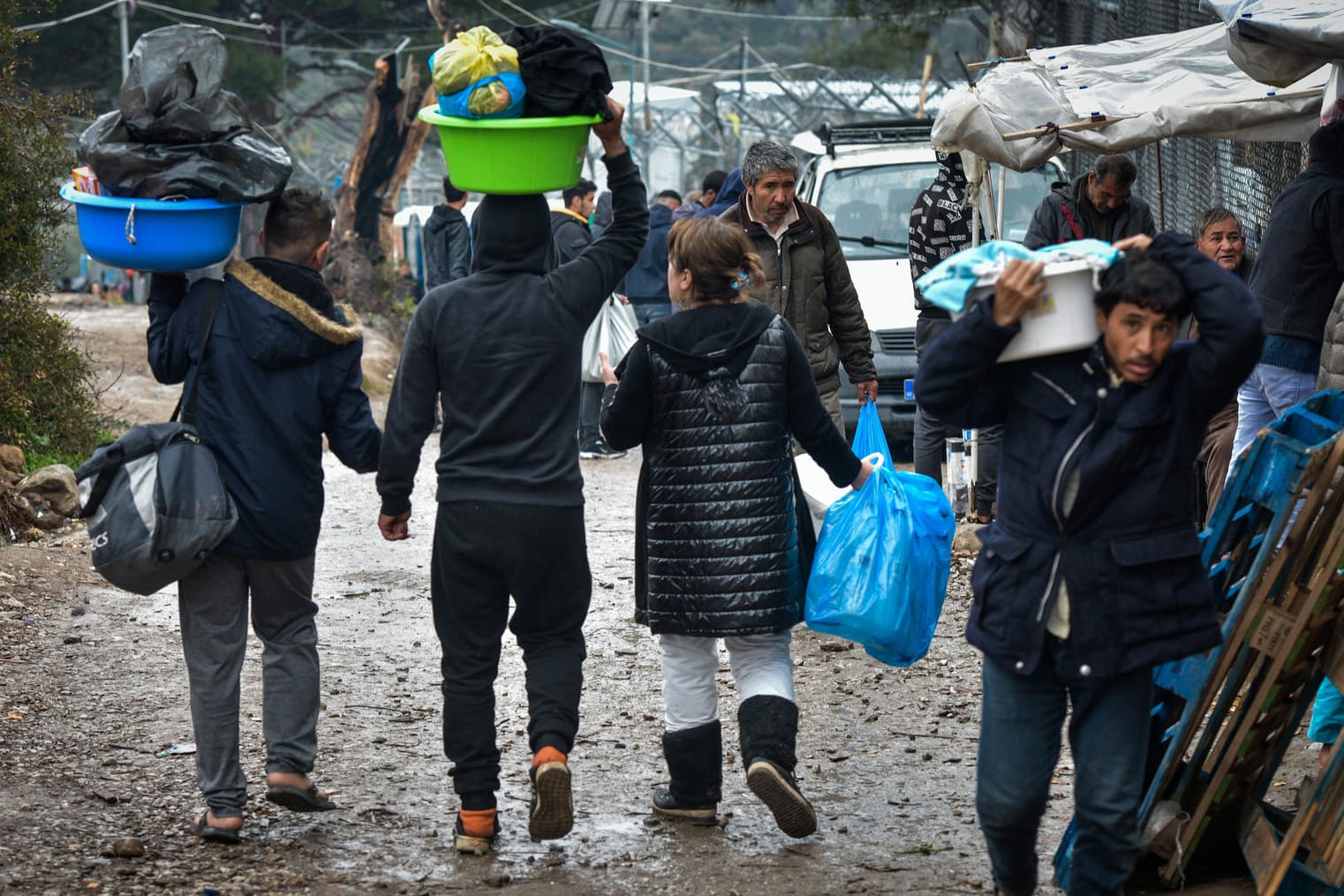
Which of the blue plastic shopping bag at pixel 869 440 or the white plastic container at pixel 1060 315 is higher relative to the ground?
the white plastic container at pixel 1060 315

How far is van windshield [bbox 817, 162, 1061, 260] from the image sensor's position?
1168cm

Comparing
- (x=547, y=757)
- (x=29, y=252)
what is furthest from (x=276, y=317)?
(x=29, y=252)

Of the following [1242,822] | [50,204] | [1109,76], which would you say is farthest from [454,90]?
[50,204]

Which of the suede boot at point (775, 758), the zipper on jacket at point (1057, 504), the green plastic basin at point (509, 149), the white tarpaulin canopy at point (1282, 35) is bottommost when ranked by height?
the suede boot at point (775, 758)

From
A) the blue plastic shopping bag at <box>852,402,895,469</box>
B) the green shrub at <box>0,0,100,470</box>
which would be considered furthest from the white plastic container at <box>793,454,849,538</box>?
the green shrub at <box>0,0,100,470</box>

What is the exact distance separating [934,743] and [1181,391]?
2.36 m

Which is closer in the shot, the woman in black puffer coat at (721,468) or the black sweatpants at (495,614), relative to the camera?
the black sweatpants at (495,614)

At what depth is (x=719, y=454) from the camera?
445 centimetres

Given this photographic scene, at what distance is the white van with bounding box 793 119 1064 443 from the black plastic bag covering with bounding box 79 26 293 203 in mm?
6664

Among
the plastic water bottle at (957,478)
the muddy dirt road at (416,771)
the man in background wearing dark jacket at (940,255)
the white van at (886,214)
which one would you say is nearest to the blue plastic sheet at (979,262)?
the muddy dirt road at (416,771)

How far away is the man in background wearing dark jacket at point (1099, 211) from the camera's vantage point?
23.9 ft

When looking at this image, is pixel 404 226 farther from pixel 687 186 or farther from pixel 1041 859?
pixel 1041 859

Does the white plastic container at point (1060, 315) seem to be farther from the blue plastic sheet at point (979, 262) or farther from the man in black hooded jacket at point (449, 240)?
the man in black hooded jacket at point (449, 240)

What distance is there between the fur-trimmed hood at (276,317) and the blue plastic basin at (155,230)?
113 mm
